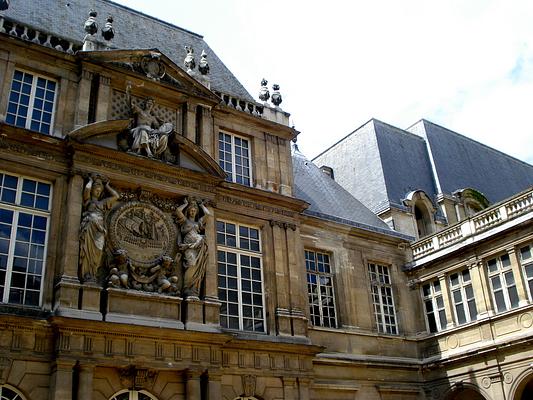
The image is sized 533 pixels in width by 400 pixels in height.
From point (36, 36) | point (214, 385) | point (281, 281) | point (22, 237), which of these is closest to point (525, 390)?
point (281, 281)

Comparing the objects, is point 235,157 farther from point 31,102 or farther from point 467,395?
point 467,395

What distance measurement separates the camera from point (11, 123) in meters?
12.2

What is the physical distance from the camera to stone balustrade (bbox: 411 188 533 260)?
14969 mm

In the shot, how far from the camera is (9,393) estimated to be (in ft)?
33.8

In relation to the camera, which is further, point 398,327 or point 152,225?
point 398,327

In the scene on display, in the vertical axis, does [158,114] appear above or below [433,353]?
above

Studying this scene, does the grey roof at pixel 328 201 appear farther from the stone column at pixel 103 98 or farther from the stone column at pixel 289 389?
the stone column at pixel 103 98

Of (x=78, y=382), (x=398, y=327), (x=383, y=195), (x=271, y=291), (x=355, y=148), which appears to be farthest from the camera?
(x=355, y=148)

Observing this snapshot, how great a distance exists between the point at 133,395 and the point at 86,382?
42.0 inches

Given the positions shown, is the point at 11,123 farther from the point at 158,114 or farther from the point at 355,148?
the point at 355,148

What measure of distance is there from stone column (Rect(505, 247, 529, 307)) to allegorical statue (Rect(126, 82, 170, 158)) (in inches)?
340

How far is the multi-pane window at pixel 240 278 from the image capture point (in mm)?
13477

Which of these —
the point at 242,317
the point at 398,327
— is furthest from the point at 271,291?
the point at 398,327

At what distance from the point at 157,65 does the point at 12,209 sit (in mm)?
4921
